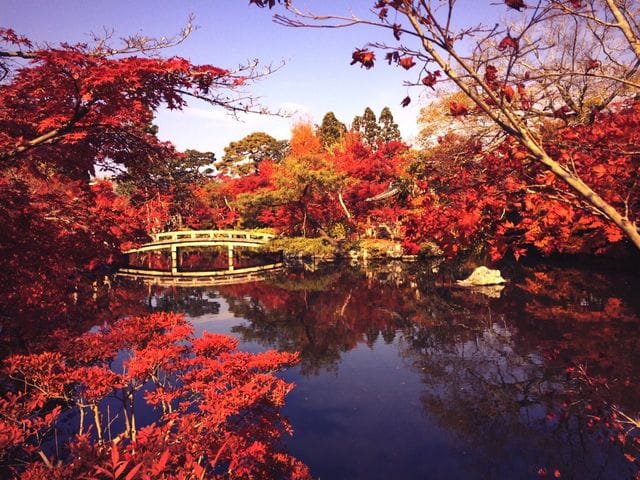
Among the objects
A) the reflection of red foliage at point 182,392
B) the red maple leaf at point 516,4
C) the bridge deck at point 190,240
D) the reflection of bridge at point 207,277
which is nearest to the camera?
the red maple leaf at point 516,4

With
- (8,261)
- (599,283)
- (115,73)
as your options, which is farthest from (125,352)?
(599,283)

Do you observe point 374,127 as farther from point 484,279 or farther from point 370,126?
point 484,279

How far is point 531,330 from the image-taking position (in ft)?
36.6

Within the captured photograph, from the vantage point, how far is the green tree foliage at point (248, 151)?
138ft

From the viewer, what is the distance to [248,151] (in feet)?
142

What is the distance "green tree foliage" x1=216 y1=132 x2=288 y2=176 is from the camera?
1661 inches

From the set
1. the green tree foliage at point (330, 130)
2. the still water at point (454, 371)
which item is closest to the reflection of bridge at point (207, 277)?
the still water at point (454, 371)

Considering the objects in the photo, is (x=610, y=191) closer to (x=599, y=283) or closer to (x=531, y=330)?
(x=531, y=330)

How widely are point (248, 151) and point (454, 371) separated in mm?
37987

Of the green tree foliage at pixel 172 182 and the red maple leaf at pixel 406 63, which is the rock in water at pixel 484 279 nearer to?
the green tree foliage at pixel 172 182

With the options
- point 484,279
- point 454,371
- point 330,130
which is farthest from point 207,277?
point 330,130

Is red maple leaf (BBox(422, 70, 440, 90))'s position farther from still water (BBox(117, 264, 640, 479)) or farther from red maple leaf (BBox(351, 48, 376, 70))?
still water (BBox(117, 264, 640, 479))

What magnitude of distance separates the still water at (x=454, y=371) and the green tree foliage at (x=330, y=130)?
30.5 m

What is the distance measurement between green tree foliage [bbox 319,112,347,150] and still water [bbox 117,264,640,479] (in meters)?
30.5
